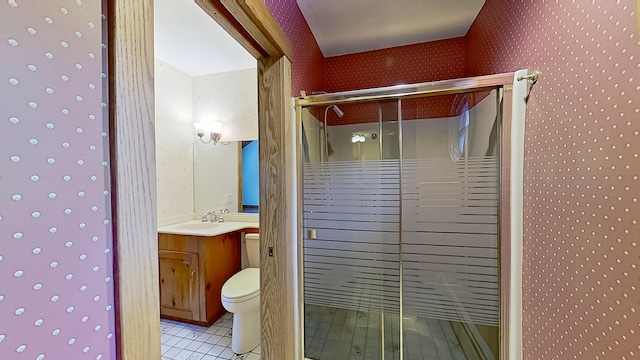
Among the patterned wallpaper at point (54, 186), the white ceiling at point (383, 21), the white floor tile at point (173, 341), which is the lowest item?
the white floor tile at point (173, 341)

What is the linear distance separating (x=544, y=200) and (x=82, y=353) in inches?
60.8

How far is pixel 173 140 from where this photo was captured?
2604 millimetres

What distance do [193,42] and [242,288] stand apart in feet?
6.72

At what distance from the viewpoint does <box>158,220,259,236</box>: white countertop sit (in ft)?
7.18

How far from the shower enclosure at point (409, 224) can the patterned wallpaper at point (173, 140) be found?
1.62 meters

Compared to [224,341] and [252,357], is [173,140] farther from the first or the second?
[252,357]

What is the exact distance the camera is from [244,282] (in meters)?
2.04

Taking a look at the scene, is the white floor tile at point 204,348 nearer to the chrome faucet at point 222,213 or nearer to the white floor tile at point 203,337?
the white floor tile at point 203,337

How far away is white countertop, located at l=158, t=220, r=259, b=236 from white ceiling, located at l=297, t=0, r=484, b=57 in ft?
6.06

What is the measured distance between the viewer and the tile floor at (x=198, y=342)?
1831mm

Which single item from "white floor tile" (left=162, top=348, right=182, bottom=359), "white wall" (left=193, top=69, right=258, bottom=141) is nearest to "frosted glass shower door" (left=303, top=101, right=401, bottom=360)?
"white floor tile" (left=162, top=348, right=182, bottom=359)

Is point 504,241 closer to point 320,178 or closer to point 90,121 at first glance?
point 320,178

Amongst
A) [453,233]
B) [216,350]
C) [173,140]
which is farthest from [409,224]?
[173,140]

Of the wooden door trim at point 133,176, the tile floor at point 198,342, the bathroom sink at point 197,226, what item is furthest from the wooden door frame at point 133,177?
the bathroom sink at point 197,226
